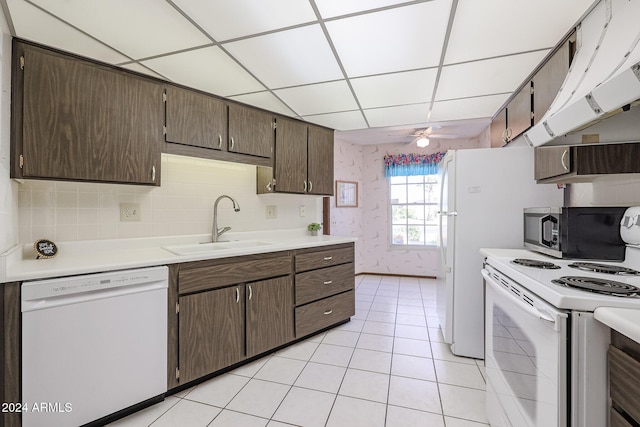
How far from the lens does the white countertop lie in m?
0.67

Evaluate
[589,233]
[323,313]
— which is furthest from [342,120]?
[589,233]

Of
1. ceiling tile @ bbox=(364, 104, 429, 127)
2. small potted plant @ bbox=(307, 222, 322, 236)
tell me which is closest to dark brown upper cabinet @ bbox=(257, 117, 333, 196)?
small potted plant @ bbox=(307, 222, 322, 236)

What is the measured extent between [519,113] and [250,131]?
2371 mm

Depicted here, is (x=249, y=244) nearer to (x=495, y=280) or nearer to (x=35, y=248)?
(x=35, y=248)

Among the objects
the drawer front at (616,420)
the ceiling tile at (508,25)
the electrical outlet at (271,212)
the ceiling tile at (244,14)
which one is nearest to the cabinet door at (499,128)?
the ceiling tile at (508,25)

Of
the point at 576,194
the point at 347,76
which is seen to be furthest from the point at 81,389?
the point at 576,194

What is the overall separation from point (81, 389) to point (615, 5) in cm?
319

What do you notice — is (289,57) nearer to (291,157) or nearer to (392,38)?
(392,38)

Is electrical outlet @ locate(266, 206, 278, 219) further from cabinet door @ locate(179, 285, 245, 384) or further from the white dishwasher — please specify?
the white dishwasher

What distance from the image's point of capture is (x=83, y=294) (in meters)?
1.45

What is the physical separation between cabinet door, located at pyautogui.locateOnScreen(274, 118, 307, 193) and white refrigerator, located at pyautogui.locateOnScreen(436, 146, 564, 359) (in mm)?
1449

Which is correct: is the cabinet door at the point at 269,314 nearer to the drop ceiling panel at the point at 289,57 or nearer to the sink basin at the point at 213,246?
the sink basin at the point at 213,246

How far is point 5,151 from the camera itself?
148cm

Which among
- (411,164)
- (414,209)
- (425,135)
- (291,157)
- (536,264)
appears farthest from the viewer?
(414,209)
